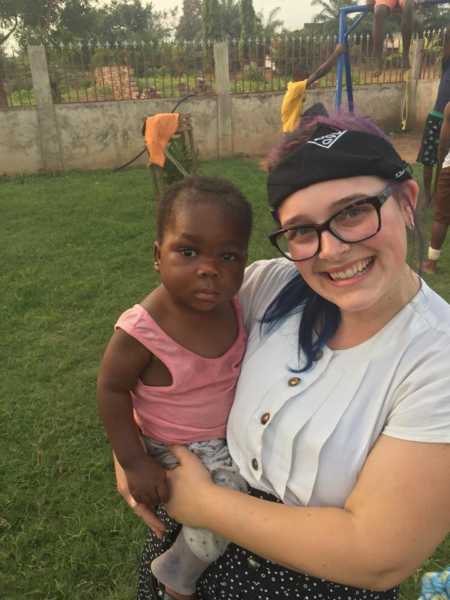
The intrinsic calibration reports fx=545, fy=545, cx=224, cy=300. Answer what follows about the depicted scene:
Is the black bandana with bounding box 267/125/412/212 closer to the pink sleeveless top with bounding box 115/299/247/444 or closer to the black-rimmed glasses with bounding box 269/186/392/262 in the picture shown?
the black-rimmed glasses with bounding box 269/186/392/262

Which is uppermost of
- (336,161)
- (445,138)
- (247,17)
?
(247,17)

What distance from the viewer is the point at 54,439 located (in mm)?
3395

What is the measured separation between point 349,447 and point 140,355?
615 millimetres

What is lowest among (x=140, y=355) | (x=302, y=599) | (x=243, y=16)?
(x=302, y=599)

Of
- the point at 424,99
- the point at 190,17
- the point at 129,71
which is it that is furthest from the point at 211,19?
the point at 129,71

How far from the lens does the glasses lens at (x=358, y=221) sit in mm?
1144

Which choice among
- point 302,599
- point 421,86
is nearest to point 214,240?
point 302,599

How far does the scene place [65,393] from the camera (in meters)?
3.85

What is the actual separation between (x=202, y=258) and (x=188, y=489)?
0.60 meters

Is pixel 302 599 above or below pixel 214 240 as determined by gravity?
below

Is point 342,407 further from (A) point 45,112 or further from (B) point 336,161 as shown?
(A) point 45,112

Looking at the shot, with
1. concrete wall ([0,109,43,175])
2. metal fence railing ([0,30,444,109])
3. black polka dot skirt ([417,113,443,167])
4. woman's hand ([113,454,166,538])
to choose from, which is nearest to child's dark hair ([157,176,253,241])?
woman's hand ([113,454,166,538])

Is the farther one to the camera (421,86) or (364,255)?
(421,86)

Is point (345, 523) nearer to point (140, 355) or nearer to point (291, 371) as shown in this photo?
point (291, 371)
